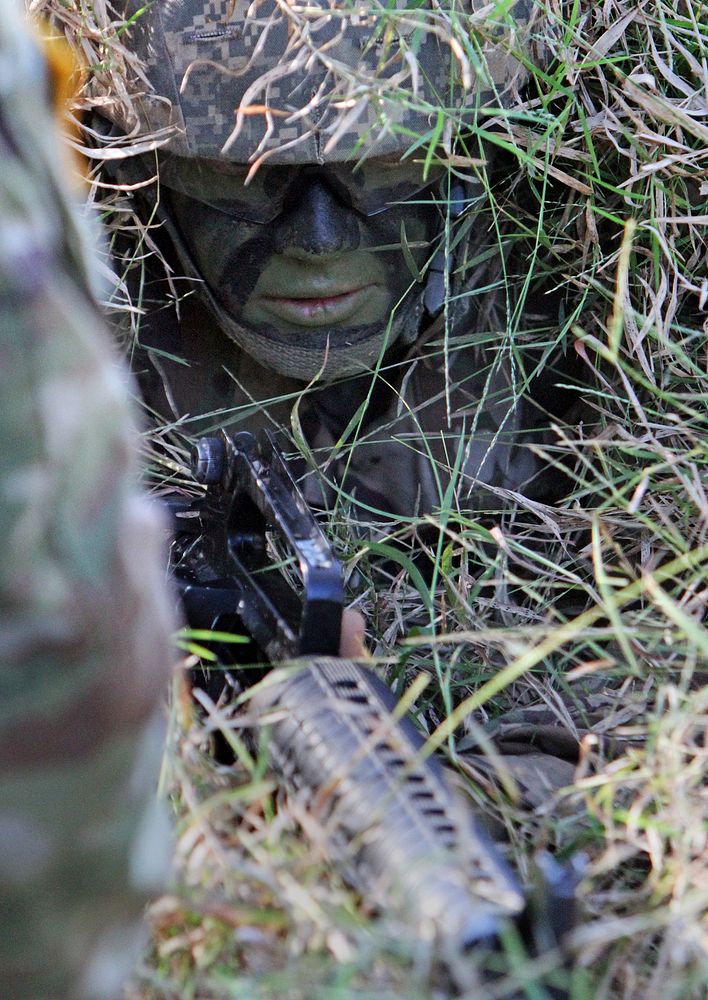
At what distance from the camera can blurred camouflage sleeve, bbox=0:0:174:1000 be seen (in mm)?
574

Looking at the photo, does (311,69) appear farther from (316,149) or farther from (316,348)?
(316,348)

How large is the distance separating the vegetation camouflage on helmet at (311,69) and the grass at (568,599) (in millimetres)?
38

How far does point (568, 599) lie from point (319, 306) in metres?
0.51

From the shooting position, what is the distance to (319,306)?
1.56m

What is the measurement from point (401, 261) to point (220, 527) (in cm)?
54

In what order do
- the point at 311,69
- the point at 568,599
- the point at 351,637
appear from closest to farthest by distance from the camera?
the point at 351,637
the point at 311,69
the point at 568,599

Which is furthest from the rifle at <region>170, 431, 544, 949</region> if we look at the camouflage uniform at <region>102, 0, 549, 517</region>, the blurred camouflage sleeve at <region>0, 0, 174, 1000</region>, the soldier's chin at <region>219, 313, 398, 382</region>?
the soldier's chin at <region>219, 313, 398, 382</region>

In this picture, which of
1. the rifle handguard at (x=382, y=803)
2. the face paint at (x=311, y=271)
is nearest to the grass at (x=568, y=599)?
the rifle handguard at (x=382, y=803)

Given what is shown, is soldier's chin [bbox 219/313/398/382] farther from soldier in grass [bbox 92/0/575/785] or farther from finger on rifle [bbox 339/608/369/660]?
finger on rifle [bbox 339/608/369/660]

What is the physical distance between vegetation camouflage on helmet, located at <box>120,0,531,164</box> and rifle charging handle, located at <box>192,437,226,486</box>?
0.35m

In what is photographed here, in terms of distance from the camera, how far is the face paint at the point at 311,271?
1.46 meters

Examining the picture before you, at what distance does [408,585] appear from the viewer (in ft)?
5.15

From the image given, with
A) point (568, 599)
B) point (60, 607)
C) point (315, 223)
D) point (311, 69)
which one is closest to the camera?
point (60, 607)

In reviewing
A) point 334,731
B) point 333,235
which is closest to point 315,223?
point 333,235
